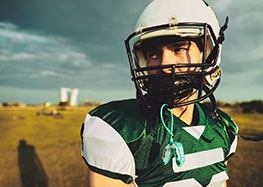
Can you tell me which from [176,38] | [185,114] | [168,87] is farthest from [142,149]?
[176,38]

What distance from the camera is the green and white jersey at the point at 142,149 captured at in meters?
1.29

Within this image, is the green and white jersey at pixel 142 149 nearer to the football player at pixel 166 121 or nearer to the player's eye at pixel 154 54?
the football player at pixel 166 121

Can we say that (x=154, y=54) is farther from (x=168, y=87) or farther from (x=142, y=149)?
(x=142, y=149)

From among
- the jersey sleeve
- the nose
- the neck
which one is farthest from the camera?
the neck

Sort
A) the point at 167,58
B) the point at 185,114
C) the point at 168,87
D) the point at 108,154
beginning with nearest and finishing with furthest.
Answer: the point at 108,154 < the point at 168,87 < the point at 167,58 < the point at 185,114

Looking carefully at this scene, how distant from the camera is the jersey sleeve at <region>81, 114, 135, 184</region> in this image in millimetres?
1268

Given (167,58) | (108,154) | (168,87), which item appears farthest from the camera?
(167,58)

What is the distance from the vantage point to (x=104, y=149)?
51.2 inches

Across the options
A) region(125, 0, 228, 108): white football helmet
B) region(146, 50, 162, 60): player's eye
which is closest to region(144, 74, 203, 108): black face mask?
region(125, 0, 228, 108): white football helmet

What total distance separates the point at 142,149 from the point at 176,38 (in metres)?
0.72

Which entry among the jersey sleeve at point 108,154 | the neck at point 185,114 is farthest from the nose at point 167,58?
the jersey sleeve at point 108,154

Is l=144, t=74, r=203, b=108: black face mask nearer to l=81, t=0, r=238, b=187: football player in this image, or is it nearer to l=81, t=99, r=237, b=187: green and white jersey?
l=81, t=0, r=238, b=187: football player

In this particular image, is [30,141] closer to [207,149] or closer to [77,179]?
[77,179]

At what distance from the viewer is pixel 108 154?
1289 millimetres
